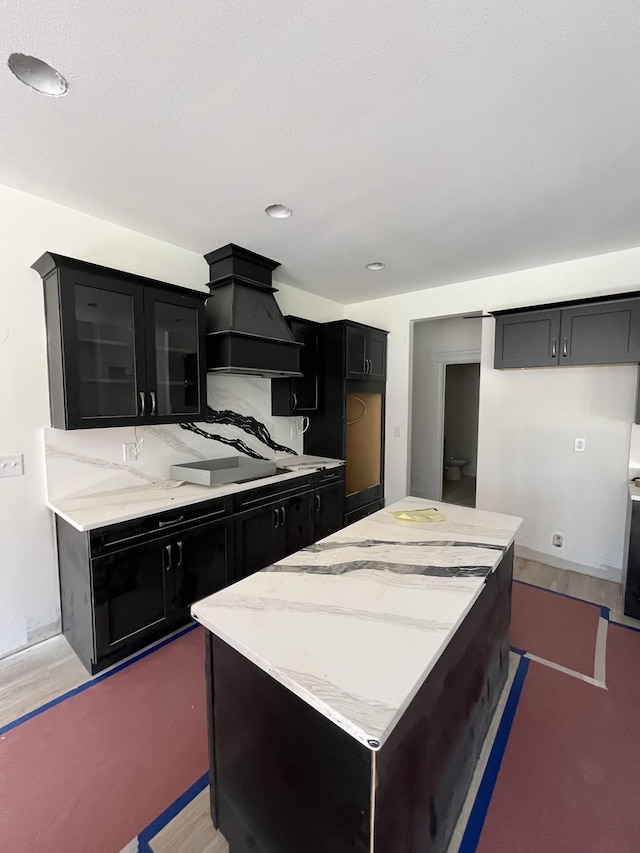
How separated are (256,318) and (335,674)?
2.51 meters

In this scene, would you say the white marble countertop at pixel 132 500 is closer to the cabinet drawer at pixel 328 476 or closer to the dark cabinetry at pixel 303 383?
the cabinet drawer at pixel 328 476

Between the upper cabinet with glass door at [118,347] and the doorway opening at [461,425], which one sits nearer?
the upper cabinet with glass door at [118,347]

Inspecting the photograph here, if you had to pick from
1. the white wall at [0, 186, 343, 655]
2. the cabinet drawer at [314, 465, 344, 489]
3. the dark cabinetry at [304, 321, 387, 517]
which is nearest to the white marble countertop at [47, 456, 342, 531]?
the white wall at [0, 186, 343, 655]

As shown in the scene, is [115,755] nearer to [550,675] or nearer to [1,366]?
[1,366]

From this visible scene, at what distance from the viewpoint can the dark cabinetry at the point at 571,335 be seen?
2.69 m

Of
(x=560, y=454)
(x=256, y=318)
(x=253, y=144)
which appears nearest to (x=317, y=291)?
(x=256, y=318)

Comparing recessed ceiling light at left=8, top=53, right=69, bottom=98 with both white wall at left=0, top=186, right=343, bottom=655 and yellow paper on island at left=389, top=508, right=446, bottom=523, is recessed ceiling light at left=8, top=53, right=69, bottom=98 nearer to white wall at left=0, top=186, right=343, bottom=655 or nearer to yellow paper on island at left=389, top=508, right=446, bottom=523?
white wall at left=0, top=186, right=343, bottom=655

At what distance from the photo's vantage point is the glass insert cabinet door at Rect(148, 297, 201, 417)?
2.43 metres

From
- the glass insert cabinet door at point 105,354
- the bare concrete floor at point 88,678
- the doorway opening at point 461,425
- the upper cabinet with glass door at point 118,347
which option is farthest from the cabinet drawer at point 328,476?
the doorway opening at point 461,425

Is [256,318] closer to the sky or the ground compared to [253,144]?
closer to the ground

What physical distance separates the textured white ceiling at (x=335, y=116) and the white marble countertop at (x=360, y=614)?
5.87 feet

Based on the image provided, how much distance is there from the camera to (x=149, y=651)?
2225 millimetres

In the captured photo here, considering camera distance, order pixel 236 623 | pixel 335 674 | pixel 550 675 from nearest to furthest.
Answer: pixel 335 674 < pixel 236 623 < pixel 550 675

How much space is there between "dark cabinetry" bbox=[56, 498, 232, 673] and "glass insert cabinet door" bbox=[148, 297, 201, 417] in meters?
0.72
